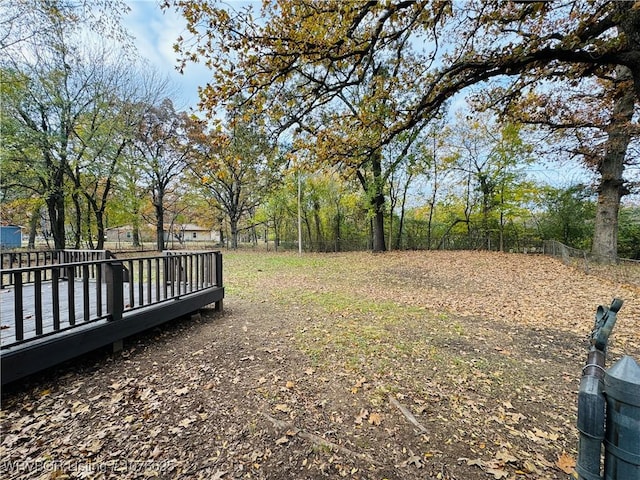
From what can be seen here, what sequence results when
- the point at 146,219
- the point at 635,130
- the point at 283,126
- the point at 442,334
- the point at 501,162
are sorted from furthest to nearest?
the point at 146,219
the point at 501,162
the point at 635,130
the point at 283,126
the point at 442,334

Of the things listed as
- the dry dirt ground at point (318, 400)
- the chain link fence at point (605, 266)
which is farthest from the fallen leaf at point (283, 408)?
the chain link fence at point (605, 266)

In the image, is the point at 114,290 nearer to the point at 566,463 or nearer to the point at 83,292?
the point at 83,292

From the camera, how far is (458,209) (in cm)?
1653

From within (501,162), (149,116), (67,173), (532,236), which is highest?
(149,116)

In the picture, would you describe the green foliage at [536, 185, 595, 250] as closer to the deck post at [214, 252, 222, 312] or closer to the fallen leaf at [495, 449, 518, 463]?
the fallen leaf at [495, 449, 518, 463]

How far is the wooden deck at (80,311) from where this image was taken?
8.33 ft

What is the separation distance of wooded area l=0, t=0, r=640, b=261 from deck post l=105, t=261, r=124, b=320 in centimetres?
237

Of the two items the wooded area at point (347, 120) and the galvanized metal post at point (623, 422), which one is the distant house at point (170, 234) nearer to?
the wooded area at point (347, 120)

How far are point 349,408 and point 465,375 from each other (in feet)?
4.73

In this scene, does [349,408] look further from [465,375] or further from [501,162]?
[501,162]

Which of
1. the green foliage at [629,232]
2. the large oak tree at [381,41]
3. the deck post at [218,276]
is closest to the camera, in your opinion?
the large oak tree at [381,41]

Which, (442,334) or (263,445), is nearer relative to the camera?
(263,445)

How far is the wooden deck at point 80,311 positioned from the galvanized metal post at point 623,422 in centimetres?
379

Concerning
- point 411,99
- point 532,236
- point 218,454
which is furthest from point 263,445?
point 532,236
